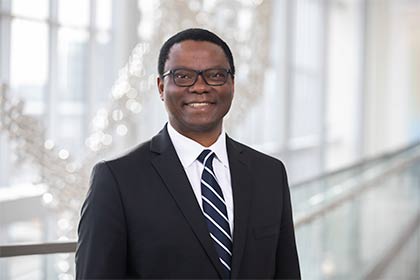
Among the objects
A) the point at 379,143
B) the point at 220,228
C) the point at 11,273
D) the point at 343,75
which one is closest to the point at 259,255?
the point at 220,228

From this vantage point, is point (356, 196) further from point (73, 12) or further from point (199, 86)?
point (199, 86)

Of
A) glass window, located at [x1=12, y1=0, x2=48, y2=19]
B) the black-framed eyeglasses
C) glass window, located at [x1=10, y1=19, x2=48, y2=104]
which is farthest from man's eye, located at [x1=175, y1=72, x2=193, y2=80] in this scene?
glass window, located at [x1=12, y1=0, x2=48, y2=19]

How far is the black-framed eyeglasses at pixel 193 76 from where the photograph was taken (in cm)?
181

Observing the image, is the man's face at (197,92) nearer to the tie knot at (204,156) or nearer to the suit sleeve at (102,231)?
the tie knot at (204,156)

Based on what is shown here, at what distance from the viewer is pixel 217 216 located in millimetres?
1837

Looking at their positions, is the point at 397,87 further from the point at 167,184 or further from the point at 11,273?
the point at 167,184

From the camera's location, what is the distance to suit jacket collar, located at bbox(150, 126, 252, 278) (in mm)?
1775

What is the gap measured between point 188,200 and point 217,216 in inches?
3.5

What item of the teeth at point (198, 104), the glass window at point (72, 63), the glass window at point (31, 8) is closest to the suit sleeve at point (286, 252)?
the teeth at point (198, 104)

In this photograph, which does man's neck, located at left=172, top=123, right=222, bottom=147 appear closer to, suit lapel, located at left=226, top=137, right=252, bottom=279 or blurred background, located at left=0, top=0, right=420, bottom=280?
suit lapel, located at left=226, top=137, right=252, bottom=279

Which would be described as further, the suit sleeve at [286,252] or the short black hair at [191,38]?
the suit sleeve at [286,252]

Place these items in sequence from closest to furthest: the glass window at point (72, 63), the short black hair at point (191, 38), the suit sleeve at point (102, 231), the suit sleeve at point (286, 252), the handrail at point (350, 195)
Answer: the suit sleeve at point (102, 231), the short black hair at point (191, 38), the suit sleeve at point (286, 252), the handrail at point (350, 195), the glass window at point (72, 63)

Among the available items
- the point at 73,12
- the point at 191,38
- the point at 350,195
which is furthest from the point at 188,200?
the point at 73,12

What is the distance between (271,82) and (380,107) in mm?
7420
